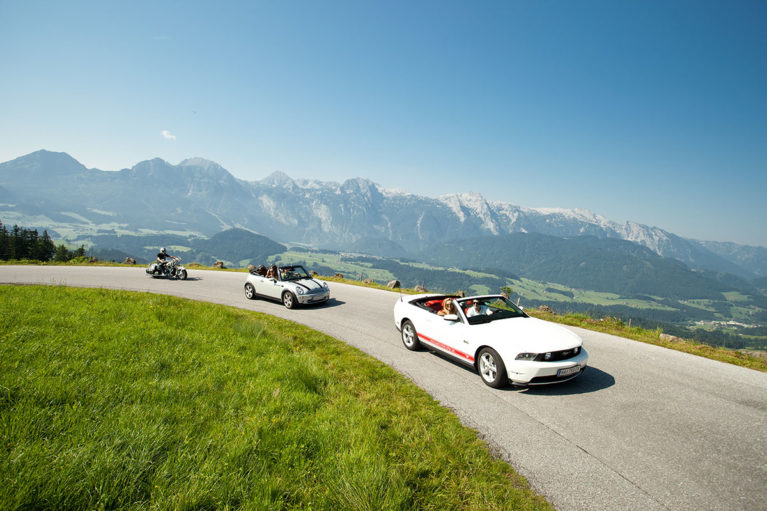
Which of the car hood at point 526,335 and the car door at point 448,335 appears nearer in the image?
the car hood at point 526,335

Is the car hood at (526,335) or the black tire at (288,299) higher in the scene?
the car hood at (526,335)

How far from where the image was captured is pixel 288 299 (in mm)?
12516

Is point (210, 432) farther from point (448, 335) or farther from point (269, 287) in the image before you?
point (269, 287)

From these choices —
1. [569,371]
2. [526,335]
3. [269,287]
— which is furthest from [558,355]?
[269,287]

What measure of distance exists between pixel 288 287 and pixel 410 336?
20.6 feet

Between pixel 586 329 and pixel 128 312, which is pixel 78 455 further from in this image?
pixel 586 329

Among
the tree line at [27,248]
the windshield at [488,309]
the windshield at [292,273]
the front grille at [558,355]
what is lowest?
the tree line at [27,248]

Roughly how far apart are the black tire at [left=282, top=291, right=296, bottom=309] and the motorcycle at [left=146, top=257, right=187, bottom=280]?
33.4 feet

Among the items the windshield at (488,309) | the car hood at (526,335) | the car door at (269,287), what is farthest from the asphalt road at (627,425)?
the car door at (269,287)

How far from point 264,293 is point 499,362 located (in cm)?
1061

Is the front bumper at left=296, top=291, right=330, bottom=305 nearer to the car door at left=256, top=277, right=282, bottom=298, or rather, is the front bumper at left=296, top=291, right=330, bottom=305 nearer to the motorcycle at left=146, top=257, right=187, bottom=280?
the car door at left=256, top=277, right=282, bottom=298

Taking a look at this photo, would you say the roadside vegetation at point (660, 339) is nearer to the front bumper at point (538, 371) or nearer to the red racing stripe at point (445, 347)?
the front bumper at point (538, 371)

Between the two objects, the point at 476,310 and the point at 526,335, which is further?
the point at 476,310

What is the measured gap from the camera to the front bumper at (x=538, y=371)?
5.48 m
